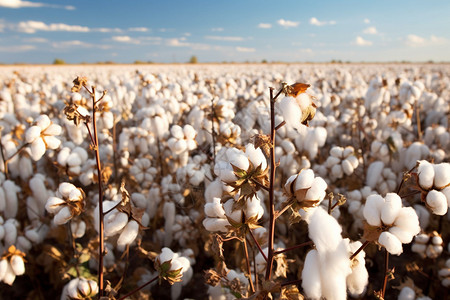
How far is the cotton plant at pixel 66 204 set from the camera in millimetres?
1571

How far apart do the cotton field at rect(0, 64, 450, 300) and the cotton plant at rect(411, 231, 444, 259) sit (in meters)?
0.01

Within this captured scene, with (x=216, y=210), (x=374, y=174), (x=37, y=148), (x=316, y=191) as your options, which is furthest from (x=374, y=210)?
(x=374, y=174)

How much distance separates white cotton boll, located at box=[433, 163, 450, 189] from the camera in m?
1.31

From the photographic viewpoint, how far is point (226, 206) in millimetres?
1267

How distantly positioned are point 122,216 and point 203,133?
2.59 m

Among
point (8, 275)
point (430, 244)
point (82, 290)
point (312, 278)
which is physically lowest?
point (430, 244)

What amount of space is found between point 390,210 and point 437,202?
0.35 meters

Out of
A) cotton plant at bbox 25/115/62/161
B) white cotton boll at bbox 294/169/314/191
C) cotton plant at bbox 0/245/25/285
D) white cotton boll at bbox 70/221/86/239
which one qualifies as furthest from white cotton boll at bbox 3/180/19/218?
white cotton boll at bbox 294/169/314/191

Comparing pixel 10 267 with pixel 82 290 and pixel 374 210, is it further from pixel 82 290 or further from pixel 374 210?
pixel 374 210

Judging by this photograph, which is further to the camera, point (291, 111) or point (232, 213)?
point (232, 213)

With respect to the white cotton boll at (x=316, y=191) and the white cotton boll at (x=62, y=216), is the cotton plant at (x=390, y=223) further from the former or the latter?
the white cotton boll at (x=62, y=216)

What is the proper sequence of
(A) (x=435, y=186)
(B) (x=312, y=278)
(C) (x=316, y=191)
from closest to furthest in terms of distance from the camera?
(B) (x=312, y=278) → (C) (x=316, y=191) → (A) (x=435, y=186)

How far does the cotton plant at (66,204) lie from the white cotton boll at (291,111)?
3.39ft

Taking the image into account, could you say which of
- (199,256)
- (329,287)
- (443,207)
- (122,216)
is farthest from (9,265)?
(443,207)
